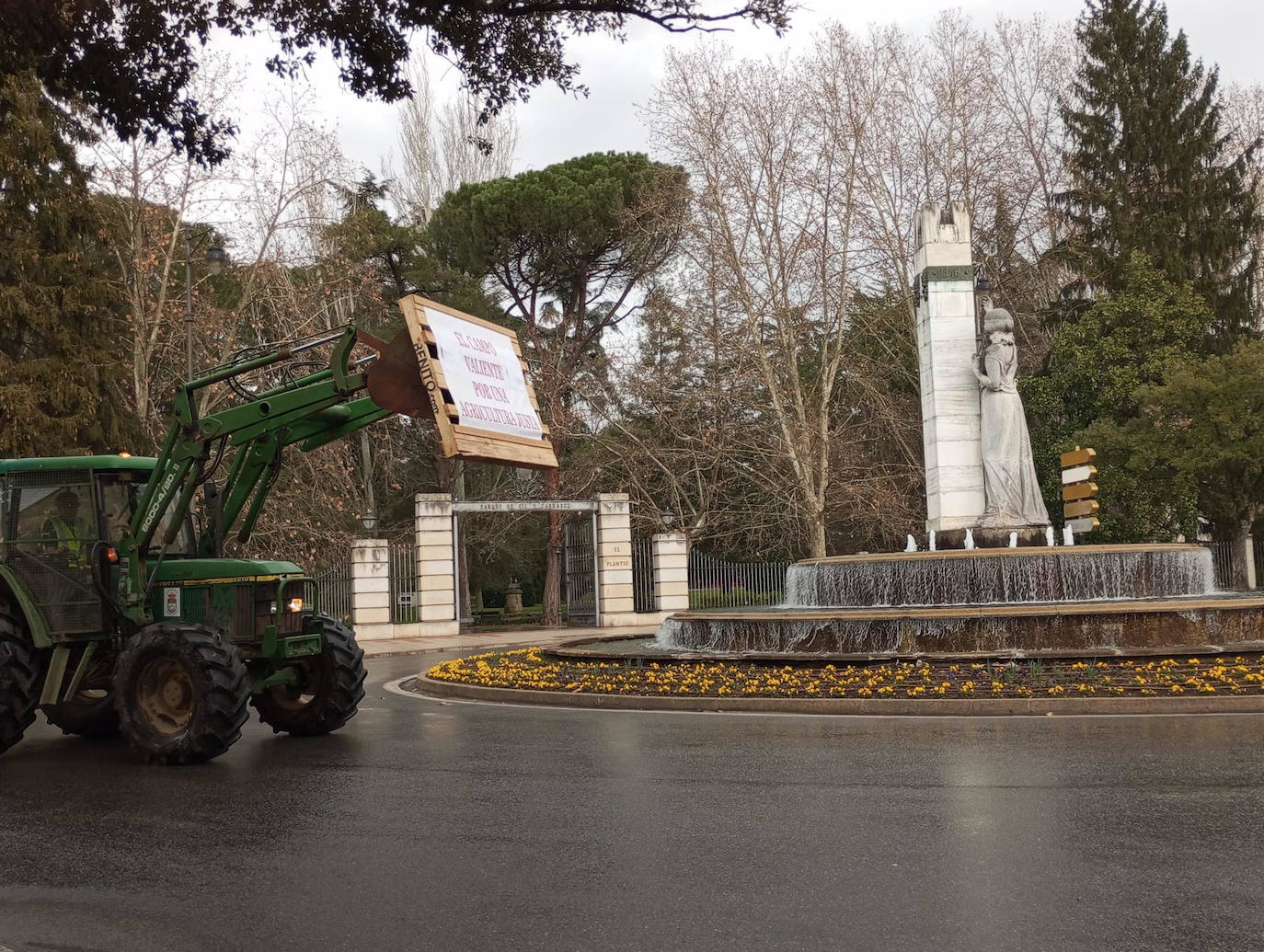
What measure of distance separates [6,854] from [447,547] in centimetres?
2448

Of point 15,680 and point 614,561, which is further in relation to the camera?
point 614,561

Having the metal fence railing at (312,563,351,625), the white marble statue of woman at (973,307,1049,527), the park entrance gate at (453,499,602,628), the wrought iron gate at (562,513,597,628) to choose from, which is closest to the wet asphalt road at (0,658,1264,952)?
the white marble statue of woman at (973,307,1049,527)

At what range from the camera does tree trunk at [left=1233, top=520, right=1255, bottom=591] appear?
3541 centimetres

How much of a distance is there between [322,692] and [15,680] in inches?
102

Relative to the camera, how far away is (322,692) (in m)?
11.4

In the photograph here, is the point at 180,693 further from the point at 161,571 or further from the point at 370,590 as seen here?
the point at 370,590

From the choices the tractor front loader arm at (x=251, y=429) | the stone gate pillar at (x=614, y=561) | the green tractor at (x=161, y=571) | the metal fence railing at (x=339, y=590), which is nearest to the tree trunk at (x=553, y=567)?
the stone gate pillar at (x=614, y=561)

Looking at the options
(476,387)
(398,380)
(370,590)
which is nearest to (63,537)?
(398,380)

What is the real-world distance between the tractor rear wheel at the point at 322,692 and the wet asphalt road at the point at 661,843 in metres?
0.77

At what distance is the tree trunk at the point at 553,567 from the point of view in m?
37.2

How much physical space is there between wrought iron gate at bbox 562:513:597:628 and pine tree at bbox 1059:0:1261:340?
57.8ft

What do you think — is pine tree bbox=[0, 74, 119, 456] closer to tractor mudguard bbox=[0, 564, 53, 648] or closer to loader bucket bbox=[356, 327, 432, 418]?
tractor mudguard bbox=[0, 564, 53, 648]

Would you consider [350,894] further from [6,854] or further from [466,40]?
[466,40]

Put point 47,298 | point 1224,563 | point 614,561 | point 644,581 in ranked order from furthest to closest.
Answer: point 1224,563
point 644,581
point 614,561
point 47,298
